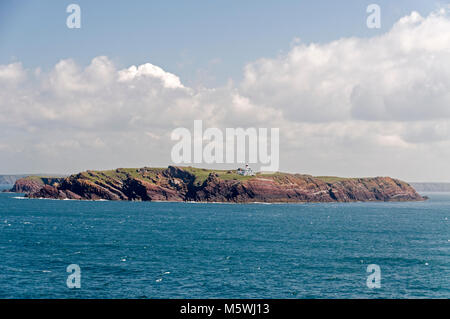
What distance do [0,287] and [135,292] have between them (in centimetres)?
2026

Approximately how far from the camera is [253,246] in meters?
92.0

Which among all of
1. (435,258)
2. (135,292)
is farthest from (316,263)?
(135,292)

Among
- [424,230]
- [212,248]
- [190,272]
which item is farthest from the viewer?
[424,230]

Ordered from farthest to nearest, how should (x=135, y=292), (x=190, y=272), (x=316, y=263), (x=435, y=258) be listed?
(x=435, y=258)
(x=316, y=263)
(x=190, y=272)
(x=135, y=292)

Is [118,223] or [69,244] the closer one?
[69,244]

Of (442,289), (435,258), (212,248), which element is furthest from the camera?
(212,248)

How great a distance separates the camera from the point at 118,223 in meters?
140
